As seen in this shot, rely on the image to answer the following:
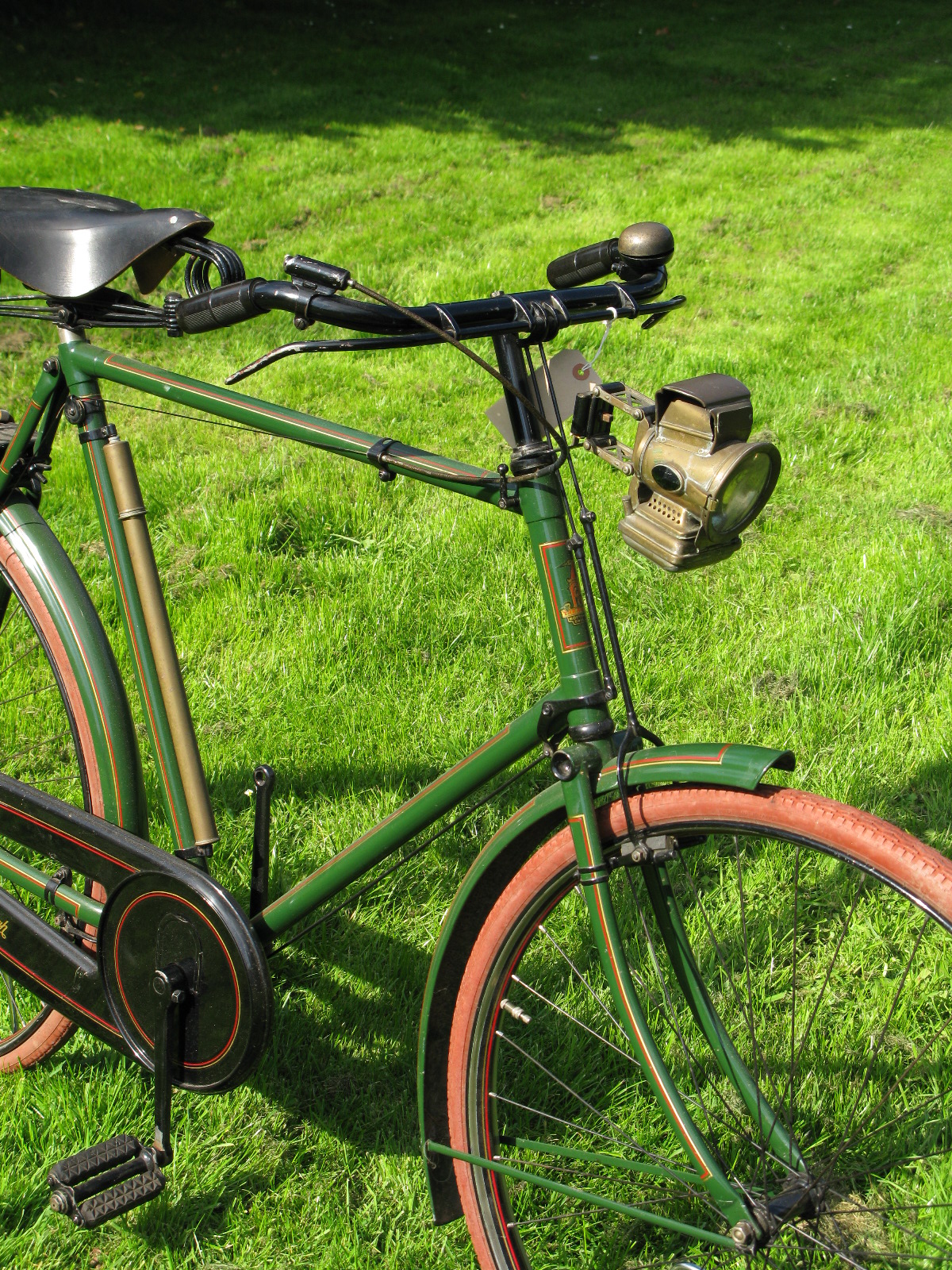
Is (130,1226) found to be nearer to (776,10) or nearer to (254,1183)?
(254,1183)

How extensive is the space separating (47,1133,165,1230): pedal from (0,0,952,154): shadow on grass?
8.42 metres

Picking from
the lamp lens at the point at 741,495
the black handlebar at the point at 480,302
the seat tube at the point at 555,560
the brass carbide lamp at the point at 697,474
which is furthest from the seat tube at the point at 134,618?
the lamp lens at the point at 741,495

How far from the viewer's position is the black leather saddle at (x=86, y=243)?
70.4 inches

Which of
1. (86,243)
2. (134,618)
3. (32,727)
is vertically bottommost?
(32,727)

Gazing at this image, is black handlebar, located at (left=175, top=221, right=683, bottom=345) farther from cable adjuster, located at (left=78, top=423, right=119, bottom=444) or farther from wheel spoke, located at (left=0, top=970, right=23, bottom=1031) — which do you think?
wheel spoke, located at (left=0, top=970, right=23, bottom=1031)

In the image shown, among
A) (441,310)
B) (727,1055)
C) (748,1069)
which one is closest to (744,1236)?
(727,1055)

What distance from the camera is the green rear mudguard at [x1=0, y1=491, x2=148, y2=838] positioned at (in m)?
1.99

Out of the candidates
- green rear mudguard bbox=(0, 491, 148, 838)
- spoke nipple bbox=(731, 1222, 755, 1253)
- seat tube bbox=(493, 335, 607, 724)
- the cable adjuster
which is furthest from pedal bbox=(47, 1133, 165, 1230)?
the cable adjuster

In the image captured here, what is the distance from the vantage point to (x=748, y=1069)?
1.79 metres

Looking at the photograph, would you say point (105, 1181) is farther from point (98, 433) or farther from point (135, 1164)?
point (98, 433)

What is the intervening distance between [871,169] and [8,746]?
868 cm

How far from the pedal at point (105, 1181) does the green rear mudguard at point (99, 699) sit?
21.6 inches

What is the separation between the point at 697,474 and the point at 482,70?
11.5 metres

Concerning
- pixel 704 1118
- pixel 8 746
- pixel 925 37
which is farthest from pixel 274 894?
pixel 925 37
